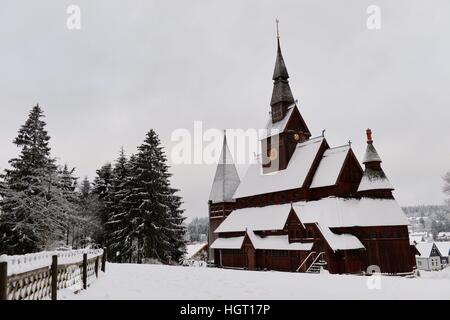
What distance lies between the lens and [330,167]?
34.6 meters

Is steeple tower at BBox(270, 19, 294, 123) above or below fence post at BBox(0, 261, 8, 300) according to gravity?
above

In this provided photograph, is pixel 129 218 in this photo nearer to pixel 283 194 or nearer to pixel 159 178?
pixel 159 178

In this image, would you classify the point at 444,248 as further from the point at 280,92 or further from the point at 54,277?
the point at 54,277

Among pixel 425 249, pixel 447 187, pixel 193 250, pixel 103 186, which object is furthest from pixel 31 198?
pixel 425 249

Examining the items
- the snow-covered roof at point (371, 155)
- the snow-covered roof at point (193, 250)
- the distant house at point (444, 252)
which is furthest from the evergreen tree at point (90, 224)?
the distant house at point (444, 252)

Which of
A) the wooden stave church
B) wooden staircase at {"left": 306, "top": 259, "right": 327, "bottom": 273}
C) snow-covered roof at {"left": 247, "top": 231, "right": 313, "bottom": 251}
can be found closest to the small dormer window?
the wooden stave church

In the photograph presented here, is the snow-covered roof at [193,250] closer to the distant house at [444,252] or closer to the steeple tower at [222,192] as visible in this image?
the steeple tower at [222,192]

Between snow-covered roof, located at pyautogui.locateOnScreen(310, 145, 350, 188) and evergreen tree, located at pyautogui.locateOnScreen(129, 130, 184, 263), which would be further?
evergreen tree, located at pyautogui.locateOnScreen(129, 130, 184, 263)

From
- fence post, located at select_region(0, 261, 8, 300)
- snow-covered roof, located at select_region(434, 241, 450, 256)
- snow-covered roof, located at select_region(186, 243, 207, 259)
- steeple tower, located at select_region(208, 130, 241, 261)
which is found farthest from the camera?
snow-covered roof, located at select_region(186, 243, 207, 259)

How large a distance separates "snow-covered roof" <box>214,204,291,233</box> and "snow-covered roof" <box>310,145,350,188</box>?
4093 mm

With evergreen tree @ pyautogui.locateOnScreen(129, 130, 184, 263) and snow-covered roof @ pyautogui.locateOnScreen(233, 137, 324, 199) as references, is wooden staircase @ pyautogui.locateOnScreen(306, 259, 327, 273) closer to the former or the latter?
snow-covered roof @ pyautogui.locateOnScreen(233, 137, 324, 199)

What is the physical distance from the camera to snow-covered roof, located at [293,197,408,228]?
2964 cm
